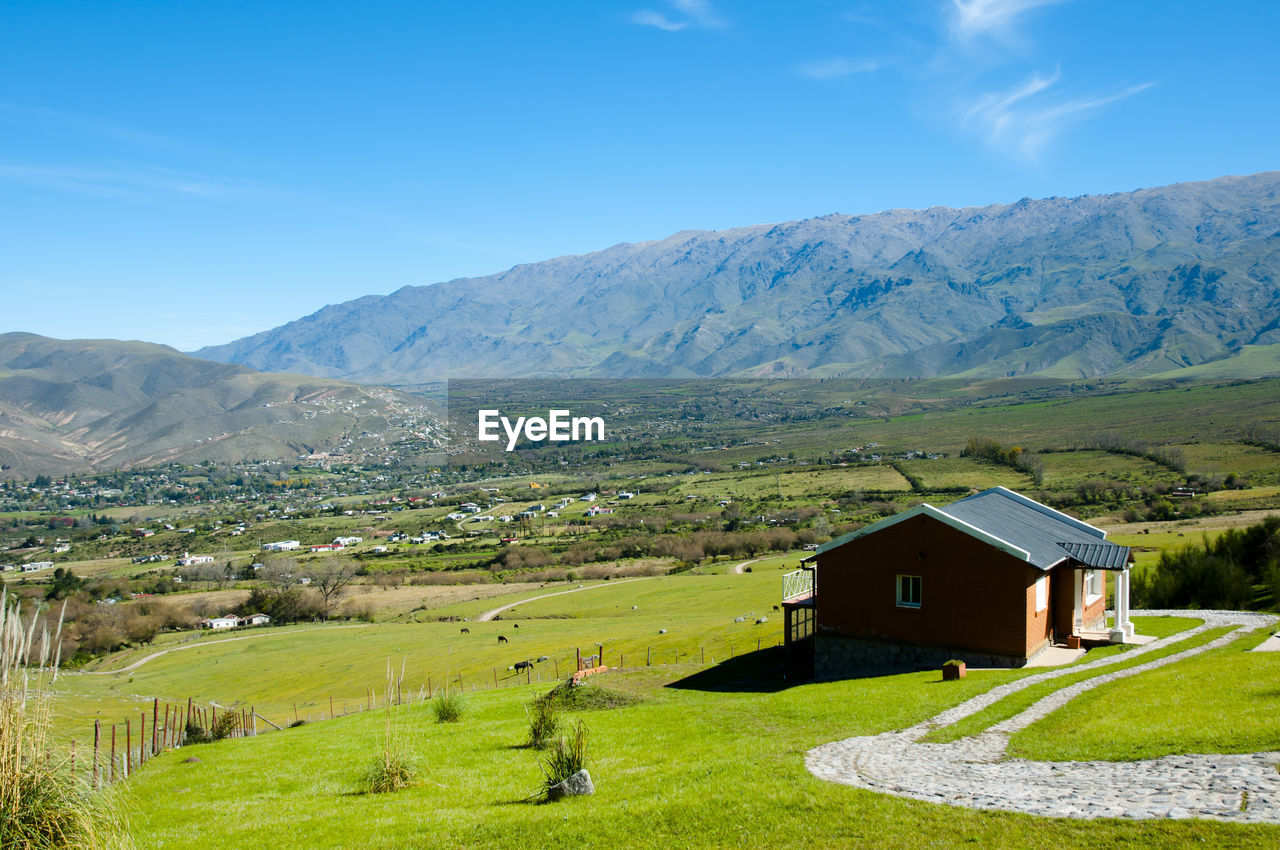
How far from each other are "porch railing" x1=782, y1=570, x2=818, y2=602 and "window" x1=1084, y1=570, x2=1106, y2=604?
7752 millimetres

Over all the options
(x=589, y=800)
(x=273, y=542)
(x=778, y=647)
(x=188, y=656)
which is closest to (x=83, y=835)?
(x=589, y=800)

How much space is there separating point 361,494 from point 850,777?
16977cm

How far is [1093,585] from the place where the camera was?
85.0 feet

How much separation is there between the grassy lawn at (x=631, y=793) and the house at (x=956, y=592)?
7.04 ft

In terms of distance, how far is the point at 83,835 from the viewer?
680 cm

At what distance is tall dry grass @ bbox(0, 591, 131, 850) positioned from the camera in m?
6.58

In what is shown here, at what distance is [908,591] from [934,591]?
811 millimetres

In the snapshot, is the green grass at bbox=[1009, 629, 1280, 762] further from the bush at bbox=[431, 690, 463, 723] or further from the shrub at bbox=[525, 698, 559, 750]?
the bush at bbox=[431, 690, 463, 723]

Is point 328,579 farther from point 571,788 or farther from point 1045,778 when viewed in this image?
point 1045,778

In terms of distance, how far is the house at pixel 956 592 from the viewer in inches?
850

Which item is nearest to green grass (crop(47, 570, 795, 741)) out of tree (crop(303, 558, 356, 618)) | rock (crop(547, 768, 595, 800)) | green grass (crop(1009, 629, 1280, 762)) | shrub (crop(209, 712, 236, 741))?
shrub (crop(209, 712, 236, 741))

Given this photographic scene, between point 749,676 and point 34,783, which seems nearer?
point 34,783

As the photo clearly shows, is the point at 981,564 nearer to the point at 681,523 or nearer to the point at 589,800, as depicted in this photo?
the point at 589,800

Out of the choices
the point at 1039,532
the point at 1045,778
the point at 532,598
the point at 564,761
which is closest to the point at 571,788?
the point at 564,761
